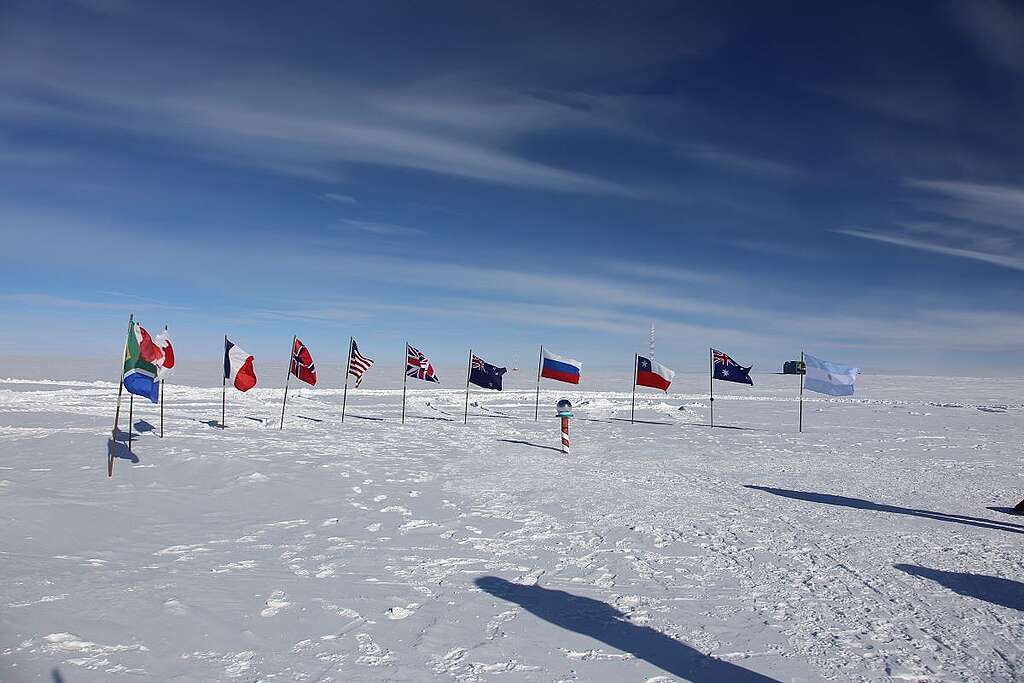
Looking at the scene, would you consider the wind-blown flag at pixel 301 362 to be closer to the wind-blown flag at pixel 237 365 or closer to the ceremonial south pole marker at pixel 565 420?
the wind-blown flag at pixel 237 365

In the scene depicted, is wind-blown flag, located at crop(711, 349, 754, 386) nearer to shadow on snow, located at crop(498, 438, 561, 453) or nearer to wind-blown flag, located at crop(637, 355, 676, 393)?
wind-blown flag, located at crop(637, 355, 676, 393)

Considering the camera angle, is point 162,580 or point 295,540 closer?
point 162,580

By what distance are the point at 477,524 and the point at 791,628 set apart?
192 inches

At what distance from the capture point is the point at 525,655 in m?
5.26

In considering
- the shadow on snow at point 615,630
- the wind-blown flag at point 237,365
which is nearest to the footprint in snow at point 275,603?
the shadow on snow at point 615,630

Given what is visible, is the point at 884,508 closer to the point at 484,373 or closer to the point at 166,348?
the point at 484,373

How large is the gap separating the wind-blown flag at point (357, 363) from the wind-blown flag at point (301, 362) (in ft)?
4.60

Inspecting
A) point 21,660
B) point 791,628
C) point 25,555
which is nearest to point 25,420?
point 25,555

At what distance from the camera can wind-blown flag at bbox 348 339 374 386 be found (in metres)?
21.8

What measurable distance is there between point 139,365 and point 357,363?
970 centimetres

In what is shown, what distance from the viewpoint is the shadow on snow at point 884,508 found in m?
10.1

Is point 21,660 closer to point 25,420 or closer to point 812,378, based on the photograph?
point 25,420

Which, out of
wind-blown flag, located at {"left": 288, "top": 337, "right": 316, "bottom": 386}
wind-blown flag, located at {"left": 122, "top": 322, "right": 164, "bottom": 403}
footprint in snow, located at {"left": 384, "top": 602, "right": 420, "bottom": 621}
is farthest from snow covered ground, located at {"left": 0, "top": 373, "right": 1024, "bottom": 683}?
wind-blown flag, located at {"left": 288, "top": 337, "right": 316, "bottom": 386}

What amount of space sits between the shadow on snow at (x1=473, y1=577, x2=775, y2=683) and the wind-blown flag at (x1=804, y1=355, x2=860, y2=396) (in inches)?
727
